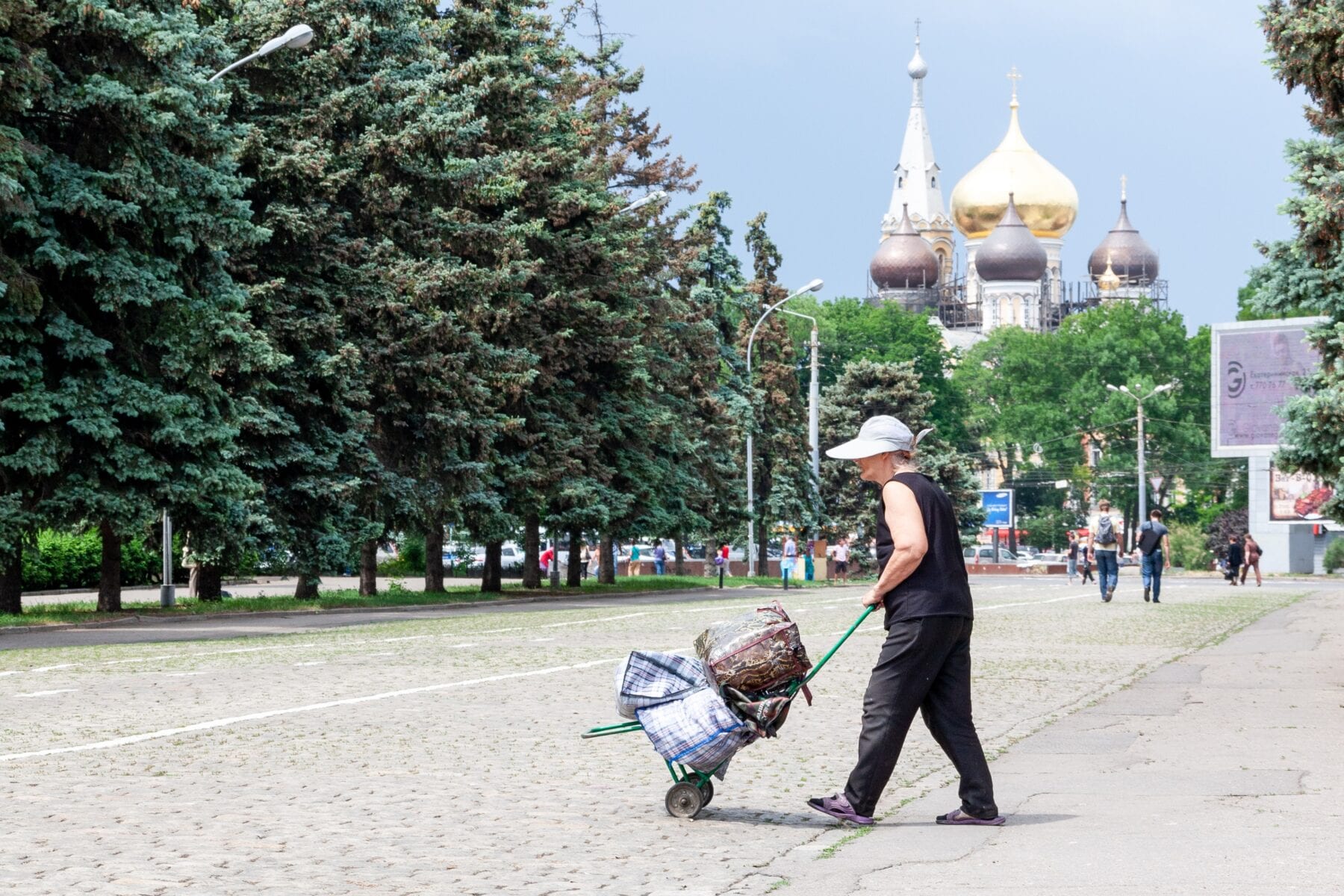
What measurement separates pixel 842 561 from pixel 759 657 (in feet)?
207

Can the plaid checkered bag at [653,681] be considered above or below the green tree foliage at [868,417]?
below

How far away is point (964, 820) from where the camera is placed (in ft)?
28.5

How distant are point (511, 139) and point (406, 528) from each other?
9.40 meters

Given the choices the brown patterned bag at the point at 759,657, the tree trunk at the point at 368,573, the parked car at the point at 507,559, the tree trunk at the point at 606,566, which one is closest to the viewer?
the brown patterned bag at the point at 759,657

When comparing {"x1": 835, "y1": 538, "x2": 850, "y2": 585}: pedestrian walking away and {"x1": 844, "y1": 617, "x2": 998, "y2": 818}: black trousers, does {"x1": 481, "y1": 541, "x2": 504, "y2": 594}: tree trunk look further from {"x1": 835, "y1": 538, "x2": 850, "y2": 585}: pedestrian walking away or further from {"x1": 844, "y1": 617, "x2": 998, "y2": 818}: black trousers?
{"x1": 844, "y1": 617, "x2": 998, "y2": 818}: black trousers

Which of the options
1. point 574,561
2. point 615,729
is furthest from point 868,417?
point 615,729

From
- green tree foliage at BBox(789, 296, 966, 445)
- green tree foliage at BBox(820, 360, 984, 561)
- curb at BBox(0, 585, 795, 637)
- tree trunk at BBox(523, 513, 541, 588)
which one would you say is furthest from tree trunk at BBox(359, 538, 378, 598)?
green tree foliage at BBox(789, 296, 966, 445)

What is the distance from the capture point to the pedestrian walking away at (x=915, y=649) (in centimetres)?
858

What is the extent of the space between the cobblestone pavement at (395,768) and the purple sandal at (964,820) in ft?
1.80

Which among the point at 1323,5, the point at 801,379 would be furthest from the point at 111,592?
the point at 801,379

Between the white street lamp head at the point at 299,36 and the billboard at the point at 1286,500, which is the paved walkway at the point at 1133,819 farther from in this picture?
the billboard at the point at 1286,500

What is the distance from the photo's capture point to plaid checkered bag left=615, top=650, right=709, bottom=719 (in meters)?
8.72

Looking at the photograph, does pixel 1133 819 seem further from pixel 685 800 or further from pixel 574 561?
pixel 574 561

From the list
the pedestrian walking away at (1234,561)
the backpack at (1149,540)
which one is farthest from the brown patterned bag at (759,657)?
the pedestrian walking away at (1234,561)
